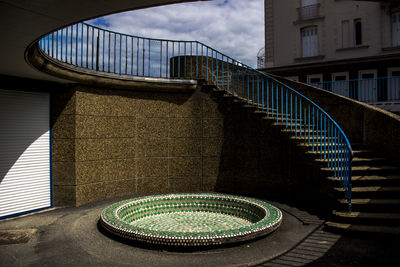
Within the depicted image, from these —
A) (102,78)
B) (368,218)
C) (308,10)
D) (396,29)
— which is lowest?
(368,218)

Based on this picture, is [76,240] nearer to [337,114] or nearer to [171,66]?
[171,66]

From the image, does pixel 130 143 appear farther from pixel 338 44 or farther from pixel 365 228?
pixel 338 44

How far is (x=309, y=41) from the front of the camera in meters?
19.8

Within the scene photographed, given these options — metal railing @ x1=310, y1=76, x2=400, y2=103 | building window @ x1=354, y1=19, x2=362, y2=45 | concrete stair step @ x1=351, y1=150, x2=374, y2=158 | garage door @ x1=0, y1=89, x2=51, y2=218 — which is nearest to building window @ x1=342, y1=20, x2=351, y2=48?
building window @ x1=354, y1=19, x2=362, y2=45

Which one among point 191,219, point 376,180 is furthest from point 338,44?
point 191,219

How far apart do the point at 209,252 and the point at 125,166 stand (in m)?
4.62

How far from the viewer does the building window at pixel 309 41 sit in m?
19.6

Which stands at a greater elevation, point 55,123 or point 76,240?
point 55,123

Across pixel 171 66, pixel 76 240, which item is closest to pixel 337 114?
pixel 171 66

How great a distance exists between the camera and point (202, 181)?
31.7ft

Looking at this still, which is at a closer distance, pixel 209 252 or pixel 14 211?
pixel 209 252

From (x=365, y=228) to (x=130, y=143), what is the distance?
631 centimetres

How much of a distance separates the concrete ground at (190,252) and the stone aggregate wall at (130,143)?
195 centimetres

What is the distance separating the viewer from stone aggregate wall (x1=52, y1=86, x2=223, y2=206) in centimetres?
804
